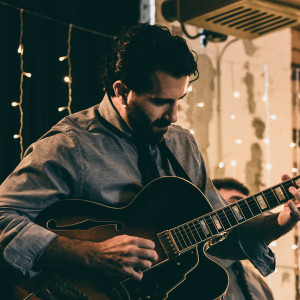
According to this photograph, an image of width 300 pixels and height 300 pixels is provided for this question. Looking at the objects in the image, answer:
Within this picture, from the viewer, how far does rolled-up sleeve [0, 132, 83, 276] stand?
5.58 ft

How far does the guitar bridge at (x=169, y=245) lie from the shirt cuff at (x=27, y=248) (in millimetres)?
368

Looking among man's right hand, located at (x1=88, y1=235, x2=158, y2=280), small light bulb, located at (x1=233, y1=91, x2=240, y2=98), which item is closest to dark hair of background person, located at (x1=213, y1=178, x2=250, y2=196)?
small light bulb, located at (x1=233, y1=91, x2=240, y2=98)

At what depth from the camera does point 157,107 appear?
77.2 inches

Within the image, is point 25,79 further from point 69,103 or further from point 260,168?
point 260,168

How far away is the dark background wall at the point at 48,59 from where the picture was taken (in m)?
2.94

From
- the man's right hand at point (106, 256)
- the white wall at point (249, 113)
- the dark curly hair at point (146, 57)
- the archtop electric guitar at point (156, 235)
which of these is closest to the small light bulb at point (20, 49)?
the dark curly hair at point (146, 57)

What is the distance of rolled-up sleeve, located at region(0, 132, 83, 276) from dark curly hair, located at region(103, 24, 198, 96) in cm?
33

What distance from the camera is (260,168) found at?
13.7 feet

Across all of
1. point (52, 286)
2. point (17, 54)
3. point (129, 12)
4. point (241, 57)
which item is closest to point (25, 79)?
point (17, 54)

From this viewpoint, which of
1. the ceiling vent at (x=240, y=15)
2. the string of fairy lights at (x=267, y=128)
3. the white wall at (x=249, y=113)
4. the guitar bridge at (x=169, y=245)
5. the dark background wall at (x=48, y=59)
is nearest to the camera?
the guitar bridge at (x=169, y=245)

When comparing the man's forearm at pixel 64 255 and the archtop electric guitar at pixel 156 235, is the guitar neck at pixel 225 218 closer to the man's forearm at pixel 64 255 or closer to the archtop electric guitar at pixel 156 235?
the archtop electric guitar at pixel 156 235

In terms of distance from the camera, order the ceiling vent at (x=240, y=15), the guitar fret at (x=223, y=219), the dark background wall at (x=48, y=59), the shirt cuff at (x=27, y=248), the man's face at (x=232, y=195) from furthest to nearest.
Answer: the man's face at (x=232, y=195) → the ceiling vent at (x=240, y=15) → the dark background wall at (x=48, y=59) → the guitar fret at (x=223, y=219) → the shirt cuff at (x=27, y=248)

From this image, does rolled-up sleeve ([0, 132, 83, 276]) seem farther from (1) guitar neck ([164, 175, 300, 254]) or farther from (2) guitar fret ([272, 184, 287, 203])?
(2) guitar fret ([272, 184, 287, 203])

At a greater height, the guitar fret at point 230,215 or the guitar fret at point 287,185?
the guitar fret at point 287,185
